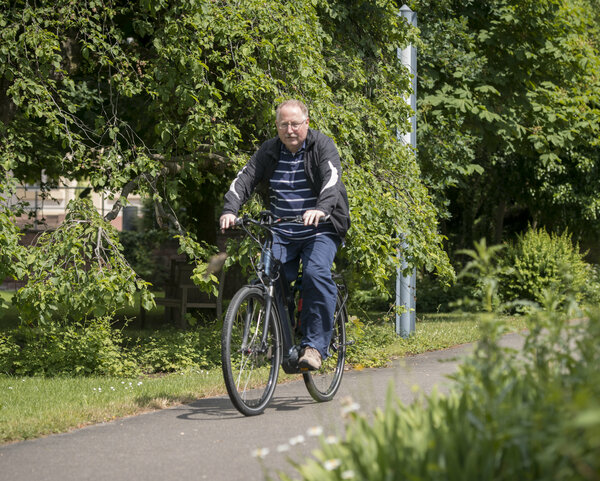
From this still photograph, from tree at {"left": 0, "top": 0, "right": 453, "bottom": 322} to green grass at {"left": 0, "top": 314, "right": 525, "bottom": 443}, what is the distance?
124 cm

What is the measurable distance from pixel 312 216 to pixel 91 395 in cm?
247

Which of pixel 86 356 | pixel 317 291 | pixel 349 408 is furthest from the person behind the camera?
pixel 86 356

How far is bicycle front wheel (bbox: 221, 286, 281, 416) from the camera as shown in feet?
16.9

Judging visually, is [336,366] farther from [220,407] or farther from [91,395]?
[91,395]

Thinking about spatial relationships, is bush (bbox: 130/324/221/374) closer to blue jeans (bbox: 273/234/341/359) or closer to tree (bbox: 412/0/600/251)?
blue jeans (bbox: 273/234/341/359)

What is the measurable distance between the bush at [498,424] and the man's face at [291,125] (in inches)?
117

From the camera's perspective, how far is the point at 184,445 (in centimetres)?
466

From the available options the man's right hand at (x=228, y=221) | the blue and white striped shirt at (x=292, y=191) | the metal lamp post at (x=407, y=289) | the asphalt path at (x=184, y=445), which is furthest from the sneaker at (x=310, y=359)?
the metal lamp post at (x=407, y=289)

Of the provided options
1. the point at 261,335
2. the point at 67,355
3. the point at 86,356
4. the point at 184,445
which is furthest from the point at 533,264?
the point at 184,445

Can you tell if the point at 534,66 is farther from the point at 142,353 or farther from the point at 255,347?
the point at 255,347

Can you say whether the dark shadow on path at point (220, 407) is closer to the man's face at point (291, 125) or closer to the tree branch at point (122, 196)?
the man's face at point (291, 125)

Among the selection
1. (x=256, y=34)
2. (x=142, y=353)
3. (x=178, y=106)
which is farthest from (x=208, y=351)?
(x=256, y=34)

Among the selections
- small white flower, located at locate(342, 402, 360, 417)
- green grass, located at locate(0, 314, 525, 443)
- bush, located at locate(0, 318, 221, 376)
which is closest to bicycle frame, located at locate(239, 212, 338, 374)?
green grass, located at locate(0, 314, 525, 443)

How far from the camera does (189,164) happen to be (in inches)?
344
